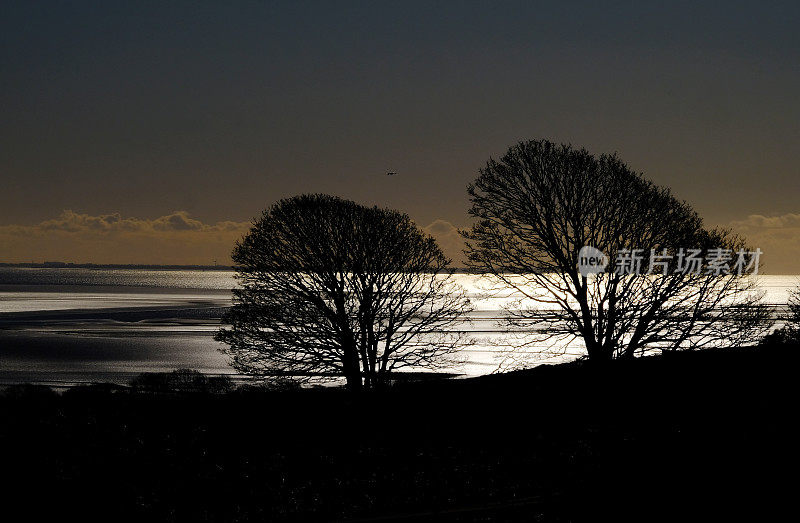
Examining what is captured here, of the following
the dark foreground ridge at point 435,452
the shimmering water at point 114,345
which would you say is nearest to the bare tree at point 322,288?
the shimmering water at point 114,345

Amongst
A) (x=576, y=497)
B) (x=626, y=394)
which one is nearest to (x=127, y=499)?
(x=576, y=497)

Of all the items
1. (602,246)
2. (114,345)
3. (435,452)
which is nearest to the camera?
(435,452)

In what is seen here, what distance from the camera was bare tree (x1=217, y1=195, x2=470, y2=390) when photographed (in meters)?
35.7

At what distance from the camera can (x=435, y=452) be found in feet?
51.3

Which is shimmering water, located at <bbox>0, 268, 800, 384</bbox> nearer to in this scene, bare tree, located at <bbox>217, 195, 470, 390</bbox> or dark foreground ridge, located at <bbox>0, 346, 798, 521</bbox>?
bare tree, located at <bbox>217, 195, 470, 390</bbox>

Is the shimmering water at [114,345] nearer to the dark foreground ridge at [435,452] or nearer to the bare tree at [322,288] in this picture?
the bare tree at [322,288]

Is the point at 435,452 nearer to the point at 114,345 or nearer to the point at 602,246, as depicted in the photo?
the point at 602,246

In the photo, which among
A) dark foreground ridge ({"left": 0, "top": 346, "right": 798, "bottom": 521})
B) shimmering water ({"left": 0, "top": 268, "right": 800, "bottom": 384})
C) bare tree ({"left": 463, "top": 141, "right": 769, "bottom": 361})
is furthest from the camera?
shimmering water ({"left": 0, "top": 268, "right": 800, "bottom": 384})

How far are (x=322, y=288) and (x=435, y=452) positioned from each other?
2177 centimetres

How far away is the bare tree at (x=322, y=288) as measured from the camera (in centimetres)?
3572

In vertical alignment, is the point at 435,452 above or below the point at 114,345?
below

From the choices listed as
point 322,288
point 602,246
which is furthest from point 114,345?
point 602,246

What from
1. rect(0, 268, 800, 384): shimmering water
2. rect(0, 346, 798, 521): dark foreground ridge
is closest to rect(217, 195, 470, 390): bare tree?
rect(0, 268, 800, 384): shimmering water

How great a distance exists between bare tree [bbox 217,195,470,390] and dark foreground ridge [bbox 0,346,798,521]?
1315 centimetres
